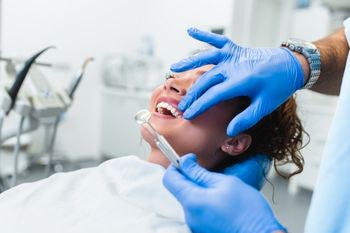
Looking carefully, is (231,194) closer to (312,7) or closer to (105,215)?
(105,215)

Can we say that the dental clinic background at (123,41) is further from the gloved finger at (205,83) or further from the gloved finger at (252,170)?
the gloved finger at (205,83)

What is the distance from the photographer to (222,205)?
65cm

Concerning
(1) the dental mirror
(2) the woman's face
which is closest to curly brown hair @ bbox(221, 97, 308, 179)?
(2) the woman's face

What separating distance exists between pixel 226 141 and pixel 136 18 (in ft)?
11.5

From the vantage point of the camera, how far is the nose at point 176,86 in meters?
0.98

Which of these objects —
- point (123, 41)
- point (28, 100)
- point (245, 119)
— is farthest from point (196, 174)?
point (123, 41)

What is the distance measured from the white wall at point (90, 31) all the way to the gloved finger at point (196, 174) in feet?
9.38

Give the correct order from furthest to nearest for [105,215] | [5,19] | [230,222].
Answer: [5,19], [105,215], [230,222]

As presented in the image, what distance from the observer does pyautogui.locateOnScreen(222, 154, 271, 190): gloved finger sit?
3.12 feet

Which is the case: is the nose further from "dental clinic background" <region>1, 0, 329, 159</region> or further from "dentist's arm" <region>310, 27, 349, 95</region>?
"dental clinic background" <region>1, 0, 329, 159</region>

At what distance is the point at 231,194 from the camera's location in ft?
2.16

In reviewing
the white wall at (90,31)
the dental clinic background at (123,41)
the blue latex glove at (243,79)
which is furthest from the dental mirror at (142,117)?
the white wall at (90,31)

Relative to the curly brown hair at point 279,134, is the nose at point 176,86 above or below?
above

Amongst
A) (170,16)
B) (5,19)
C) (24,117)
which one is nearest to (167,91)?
(24,117)
